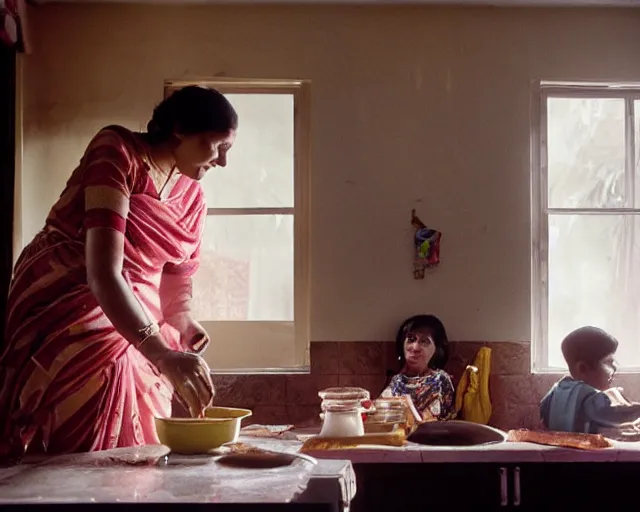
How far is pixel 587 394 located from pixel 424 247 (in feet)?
3.09

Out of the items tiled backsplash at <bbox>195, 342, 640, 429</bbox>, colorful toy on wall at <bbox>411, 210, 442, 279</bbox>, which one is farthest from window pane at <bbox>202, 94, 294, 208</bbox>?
tiled backsplash at <bbox>195, 342, 640, 429</bbox>

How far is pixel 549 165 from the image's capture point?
11.9 ft

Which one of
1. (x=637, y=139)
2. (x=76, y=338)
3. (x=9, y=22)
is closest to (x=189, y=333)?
(x=76, y=338)

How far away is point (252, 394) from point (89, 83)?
1.52 meters

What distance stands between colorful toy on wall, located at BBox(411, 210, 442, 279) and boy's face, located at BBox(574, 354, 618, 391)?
74 cm

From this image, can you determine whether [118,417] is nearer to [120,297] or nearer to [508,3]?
[120,297]

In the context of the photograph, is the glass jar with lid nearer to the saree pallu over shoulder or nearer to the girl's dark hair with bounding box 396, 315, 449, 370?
the saree pallu over shoulder

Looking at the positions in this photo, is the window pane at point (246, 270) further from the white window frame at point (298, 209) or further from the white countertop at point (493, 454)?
the white countertop at point (493, 454)

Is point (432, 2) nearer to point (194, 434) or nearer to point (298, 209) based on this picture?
point (298, 209)

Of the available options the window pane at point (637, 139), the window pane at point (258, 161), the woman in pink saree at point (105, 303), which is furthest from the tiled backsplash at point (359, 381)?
the woman in pink saree at point (105, 303)

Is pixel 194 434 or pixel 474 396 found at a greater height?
pixel 194 434

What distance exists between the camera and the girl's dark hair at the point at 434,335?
3.37m

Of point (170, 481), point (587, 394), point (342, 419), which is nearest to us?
point (170, 481)

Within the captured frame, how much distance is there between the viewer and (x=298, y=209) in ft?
11.7
